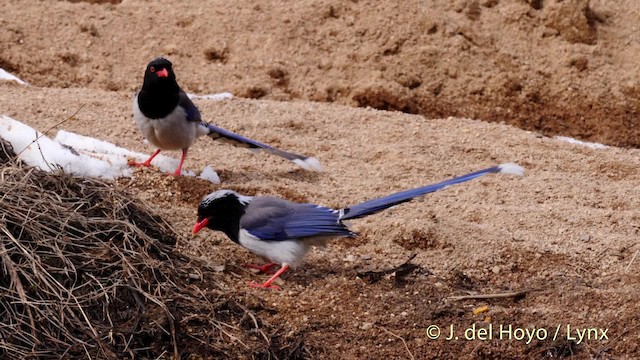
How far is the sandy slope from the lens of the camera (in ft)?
16.4

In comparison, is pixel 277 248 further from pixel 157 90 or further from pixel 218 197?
pixel 157 90

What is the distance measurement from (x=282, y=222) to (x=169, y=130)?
5.41 feet

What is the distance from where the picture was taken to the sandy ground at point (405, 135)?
16.7 feet

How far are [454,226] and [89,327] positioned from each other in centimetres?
239

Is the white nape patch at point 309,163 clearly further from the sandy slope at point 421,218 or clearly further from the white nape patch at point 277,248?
the white nape patch at point 277,248

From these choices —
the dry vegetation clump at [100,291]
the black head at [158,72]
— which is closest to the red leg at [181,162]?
the black head at [158,72]

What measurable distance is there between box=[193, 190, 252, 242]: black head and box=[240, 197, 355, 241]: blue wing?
2.1 inches

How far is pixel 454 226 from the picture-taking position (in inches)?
234

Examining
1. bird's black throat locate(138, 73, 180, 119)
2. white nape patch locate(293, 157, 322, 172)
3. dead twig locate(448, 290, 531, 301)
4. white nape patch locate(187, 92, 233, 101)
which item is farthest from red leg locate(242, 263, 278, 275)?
white nape patch locate(187, 92, 233, 101)

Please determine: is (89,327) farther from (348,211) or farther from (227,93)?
(227,93)

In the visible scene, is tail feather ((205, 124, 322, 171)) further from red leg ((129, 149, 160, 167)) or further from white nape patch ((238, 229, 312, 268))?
white nape patch ((238, 229, 312, 268))

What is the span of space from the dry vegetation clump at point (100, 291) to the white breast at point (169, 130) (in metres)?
1.56

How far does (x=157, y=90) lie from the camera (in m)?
6.74

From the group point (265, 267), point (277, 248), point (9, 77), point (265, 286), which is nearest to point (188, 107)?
point (265, 267)
